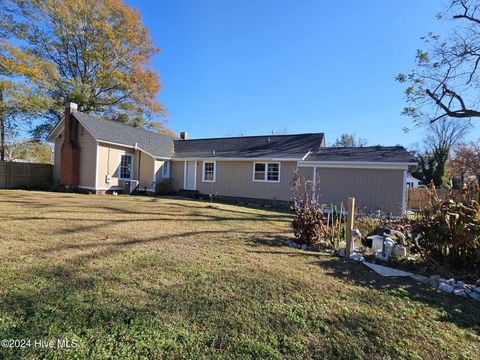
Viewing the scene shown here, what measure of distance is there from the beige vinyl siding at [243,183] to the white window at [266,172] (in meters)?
0.22

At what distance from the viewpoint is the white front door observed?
734 inches

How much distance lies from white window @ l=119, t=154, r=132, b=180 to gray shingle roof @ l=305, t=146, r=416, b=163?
38.0 feet

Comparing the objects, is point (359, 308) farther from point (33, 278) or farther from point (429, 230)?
point (33, 278)

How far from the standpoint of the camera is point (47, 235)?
563cm

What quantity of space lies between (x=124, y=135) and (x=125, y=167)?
7.59 ft

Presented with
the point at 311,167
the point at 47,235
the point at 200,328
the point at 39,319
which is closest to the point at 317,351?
the point at 200,328

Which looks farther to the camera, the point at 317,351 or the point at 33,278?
the point at 33,278

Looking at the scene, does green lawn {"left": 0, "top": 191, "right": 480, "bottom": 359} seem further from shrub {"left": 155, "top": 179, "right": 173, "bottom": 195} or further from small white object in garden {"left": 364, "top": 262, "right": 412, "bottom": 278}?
shrub {"left": 155, "top": 179, "right": 173, "bottom": 195}

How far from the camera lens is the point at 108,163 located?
1673cm

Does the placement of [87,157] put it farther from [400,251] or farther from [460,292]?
[460,292]

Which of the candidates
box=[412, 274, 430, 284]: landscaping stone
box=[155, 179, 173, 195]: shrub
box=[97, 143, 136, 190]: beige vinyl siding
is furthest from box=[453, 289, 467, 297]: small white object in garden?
box=[97, 143, 136, 190]: beige vinyl siding

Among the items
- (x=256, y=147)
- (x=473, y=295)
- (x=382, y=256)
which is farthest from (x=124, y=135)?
(x=473, y=295)

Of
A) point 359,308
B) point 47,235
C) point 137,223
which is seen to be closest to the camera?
point 359,308

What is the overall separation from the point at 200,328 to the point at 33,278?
2.45 meters
